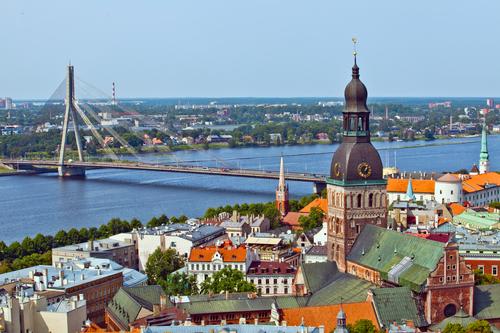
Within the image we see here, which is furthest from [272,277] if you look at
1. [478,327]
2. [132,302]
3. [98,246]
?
[478,327]

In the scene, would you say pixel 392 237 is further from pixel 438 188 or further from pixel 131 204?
pixel 131 204

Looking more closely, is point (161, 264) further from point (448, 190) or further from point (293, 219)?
point (448, 190)

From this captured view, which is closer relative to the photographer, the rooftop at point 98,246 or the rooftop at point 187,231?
the rooftop at point 98,246

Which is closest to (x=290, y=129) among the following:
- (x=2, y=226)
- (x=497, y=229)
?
(x=2, y=226)

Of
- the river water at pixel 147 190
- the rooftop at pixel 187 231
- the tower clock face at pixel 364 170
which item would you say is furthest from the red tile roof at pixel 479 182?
the tower clock face at pixel 364 170

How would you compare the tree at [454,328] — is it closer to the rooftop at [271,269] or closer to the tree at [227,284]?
the tree at [227,284]

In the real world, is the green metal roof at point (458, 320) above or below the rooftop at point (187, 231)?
above
